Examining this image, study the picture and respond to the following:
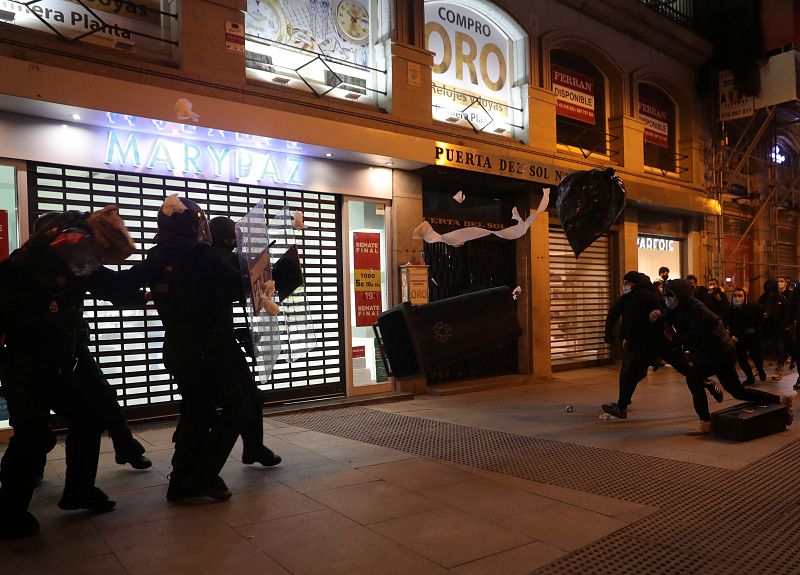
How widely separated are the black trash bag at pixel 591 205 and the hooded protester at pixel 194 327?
345cm

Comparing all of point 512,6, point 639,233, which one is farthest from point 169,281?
point 639,233

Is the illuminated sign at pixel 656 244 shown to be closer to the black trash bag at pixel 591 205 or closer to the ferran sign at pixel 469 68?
the ferran sign at pixel 469 68

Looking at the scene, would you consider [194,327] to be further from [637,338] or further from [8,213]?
[637,338]

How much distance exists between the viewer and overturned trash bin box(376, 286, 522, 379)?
494 centimetres

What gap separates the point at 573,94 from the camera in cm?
1316

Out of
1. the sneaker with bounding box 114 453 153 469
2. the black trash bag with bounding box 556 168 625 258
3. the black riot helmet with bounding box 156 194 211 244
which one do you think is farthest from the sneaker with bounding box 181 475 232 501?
the black trash bag with bounding box 556 168 625 258

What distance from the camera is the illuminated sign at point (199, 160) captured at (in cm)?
733

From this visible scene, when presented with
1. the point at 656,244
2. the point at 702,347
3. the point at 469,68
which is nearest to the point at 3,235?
the point at 702,347

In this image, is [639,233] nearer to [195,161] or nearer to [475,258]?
[475,258]

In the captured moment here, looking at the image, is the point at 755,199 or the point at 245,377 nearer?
the point at 245,377

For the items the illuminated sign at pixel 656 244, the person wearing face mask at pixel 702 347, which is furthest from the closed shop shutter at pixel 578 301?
the person wearing face mask at pixel 702 347

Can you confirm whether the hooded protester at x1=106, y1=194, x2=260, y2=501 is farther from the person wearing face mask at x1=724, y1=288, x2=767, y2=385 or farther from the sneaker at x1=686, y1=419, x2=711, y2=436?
the person wearing face mask at x1=724, y1=288, x2=767, y2=385

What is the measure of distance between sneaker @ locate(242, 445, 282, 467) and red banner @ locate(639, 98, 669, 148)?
12.1 meters

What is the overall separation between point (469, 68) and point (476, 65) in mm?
202
